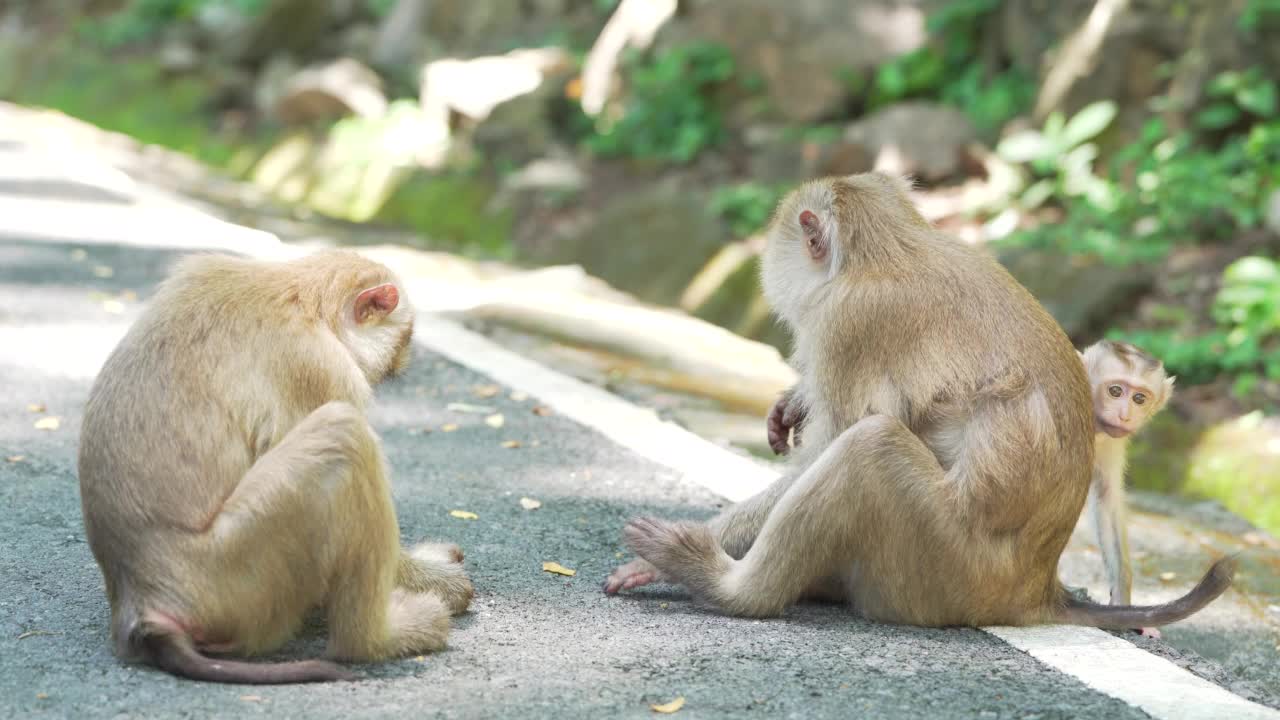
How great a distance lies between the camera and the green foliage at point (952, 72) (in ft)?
38.4

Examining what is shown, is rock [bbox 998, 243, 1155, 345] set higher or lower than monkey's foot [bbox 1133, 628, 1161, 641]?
higher

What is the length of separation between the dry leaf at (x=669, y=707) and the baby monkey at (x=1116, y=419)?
6.04 feet

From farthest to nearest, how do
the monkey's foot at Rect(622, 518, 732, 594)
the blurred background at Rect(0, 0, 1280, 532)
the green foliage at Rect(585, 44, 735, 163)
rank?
the green foliage at Rect(585, 44, 735, 163), the blurred background at Rect(0, 0, 1280, 532), the monkey's foot at Rect(622, 518, 732, 594)

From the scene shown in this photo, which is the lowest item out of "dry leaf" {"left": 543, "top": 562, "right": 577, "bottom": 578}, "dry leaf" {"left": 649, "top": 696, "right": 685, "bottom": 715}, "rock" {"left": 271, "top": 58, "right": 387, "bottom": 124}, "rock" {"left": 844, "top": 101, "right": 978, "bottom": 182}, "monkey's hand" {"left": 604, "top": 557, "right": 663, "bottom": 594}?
"dry leaf" {"left": 649, "top": 696, "right": 685, "bottom": 715}

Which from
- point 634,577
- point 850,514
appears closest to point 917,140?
point 634,577

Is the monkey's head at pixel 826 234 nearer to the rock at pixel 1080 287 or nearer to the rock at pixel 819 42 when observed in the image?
the rock at pixel 1080 287

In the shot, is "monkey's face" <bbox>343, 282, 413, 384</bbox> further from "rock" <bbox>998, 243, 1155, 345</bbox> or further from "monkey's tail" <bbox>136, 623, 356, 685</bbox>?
"rock" <bbox>998, 243, 1155, 345</bbox>

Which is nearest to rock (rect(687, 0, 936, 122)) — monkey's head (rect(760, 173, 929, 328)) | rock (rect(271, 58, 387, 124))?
rock (rect(271, 58, 387, 124))

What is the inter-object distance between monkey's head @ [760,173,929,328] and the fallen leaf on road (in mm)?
2109

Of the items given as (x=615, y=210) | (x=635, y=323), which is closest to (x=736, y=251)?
(x=615, y=210)

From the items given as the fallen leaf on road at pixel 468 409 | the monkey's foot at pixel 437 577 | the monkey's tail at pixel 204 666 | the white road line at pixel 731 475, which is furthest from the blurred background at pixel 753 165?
the monkey's tail at pixel 204 666

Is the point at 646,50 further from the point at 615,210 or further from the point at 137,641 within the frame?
the point at 137,641

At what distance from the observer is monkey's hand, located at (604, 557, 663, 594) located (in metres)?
3.97

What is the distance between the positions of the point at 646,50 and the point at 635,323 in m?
6.55
